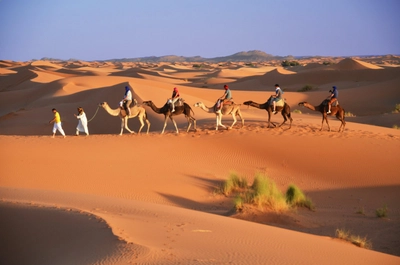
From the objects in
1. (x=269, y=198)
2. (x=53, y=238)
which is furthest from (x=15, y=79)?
(x=53, y=238)

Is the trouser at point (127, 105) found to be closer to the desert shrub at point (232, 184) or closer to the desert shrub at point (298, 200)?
the desert shrub at point (232, 184)

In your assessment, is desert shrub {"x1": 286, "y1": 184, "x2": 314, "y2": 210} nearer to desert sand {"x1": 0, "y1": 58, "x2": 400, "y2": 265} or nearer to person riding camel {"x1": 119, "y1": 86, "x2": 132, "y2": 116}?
desert sand {"x1": 0, "y1": 58, "x2": 400, "y2": 265}

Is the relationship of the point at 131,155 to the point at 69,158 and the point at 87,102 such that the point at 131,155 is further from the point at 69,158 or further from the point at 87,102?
the point at 87,102

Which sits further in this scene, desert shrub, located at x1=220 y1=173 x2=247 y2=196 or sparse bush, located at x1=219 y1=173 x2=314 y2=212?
desert shrub, located at x1=220 y1=173 x2=247 y2=196

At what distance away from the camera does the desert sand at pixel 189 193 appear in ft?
27.7

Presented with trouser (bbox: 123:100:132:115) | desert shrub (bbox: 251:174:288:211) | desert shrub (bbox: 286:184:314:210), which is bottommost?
desert shrub (bbox: 286:184:314:210)

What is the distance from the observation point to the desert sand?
845 centimetres

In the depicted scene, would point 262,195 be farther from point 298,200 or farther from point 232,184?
point 232,184

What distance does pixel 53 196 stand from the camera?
12.8 meters

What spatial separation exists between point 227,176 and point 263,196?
421cm

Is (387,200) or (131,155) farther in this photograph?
(131,155)

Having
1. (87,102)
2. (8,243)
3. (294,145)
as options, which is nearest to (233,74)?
(87,102)

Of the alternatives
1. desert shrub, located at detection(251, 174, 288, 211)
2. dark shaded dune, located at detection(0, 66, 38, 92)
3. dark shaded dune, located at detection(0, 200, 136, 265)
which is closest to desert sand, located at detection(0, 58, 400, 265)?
dark shaded dune, located at detection(0, 200, 136, 265)

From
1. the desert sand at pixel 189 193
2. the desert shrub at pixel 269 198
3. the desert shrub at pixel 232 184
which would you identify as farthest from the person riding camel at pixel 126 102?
the desert shrub at pixel 269 198
